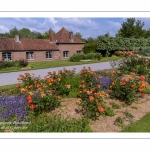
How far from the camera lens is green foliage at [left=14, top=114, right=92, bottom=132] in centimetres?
412

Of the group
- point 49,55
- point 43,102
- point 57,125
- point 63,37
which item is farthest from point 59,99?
point 63,37

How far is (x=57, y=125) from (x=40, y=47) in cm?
2624

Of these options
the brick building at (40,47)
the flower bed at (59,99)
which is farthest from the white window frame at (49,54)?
the flower bed at (59,99)

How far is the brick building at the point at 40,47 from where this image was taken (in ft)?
85.4

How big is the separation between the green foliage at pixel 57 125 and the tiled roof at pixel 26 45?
76.8 feet

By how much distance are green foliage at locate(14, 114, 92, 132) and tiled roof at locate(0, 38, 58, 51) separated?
2341 cm

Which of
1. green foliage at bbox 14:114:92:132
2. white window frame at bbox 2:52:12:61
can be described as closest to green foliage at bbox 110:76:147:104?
green foliage at bbox 14:114:92:132

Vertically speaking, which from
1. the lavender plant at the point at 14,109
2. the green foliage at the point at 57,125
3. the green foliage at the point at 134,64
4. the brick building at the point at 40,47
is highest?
the brick building at the point at 40,47

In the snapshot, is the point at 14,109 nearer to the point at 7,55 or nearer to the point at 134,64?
the point at 134,64

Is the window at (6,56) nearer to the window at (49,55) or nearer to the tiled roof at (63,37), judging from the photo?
the window at (49,55)

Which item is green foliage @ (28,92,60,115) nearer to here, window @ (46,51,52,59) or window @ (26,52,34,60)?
window @ (26,52,34,60)

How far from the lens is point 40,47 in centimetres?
2903

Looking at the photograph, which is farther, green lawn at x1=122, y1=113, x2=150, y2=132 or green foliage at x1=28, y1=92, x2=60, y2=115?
green foliage at x1=28, y1=92, x2=60, y2=115
